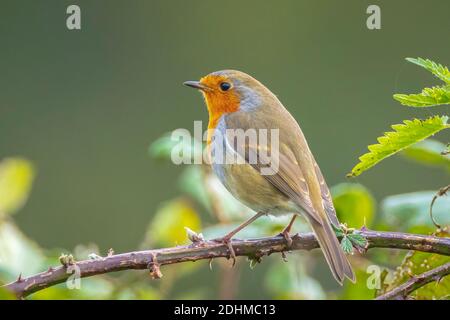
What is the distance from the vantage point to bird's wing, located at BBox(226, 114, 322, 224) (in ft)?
10.6

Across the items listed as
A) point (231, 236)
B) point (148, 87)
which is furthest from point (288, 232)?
point (148, 87)

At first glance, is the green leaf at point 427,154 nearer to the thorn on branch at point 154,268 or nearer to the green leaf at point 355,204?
the green leaf at point 355,204

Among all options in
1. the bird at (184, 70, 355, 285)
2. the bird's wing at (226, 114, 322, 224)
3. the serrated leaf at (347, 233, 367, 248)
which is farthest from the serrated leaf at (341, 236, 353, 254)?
the bird's wing at (226, 114, 322, 224)

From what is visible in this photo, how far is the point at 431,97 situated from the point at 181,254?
2.74ft

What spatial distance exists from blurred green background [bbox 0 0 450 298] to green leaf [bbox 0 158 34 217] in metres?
4.41

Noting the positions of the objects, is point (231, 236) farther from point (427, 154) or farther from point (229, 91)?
point (229, 91)

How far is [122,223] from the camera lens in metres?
8.12

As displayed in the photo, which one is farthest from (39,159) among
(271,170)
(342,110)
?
(271,170)

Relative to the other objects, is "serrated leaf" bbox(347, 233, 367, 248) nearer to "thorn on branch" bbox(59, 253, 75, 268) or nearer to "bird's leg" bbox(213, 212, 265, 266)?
"bird's leg" bbox(213, 212, 265, 266)

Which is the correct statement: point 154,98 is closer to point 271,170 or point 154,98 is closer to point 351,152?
point 351,152

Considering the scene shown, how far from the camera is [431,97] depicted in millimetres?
2123

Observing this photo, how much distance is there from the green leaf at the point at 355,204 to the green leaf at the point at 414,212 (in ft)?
0.37

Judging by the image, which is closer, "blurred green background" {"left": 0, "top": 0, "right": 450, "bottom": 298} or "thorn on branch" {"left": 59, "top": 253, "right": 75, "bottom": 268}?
"thorn on branch" {"left": 59, "top": 253, "right": 75, "bottom": 268}

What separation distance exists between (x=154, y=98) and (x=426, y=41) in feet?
10.4
